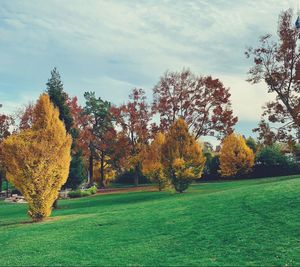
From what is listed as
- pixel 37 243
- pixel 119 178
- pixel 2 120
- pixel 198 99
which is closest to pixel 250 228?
pixel 37 243

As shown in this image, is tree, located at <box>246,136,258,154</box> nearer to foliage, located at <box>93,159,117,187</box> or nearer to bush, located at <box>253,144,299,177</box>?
bush, located at <box>253,144,299,177</box>

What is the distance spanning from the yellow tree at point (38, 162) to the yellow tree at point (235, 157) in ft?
107

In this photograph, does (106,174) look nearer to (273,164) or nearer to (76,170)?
(76,170)

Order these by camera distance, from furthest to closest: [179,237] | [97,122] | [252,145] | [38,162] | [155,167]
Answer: [97,122] < [252,145] < [155,167] < [38,162] < [179,237]

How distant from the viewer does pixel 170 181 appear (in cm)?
3531

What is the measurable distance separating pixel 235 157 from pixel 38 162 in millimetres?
34624

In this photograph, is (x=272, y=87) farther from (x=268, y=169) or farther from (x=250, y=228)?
(x=250, y=228)

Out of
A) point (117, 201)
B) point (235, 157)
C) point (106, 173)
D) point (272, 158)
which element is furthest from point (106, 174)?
point (117, 201)

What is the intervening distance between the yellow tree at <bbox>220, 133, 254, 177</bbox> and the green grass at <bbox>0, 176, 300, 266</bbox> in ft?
104

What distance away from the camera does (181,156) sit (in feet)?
110

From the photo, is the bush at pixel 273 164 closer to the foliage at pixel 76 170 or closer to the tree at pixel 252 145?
the tree at pixel 252 145

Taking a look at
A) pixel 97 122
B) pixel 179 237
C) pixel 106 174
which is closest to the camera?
pixel 179 237

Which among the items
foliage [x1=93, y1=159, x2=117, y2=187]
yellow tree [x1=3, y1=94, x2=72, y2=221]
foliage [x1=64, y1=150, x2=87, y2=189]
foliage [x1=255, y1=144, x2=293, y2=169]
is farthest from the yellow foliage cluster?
yellow tree [x1=3, y1=94, x2=72, y2=221]

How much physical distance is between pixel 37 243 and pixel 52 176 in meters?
7.93
